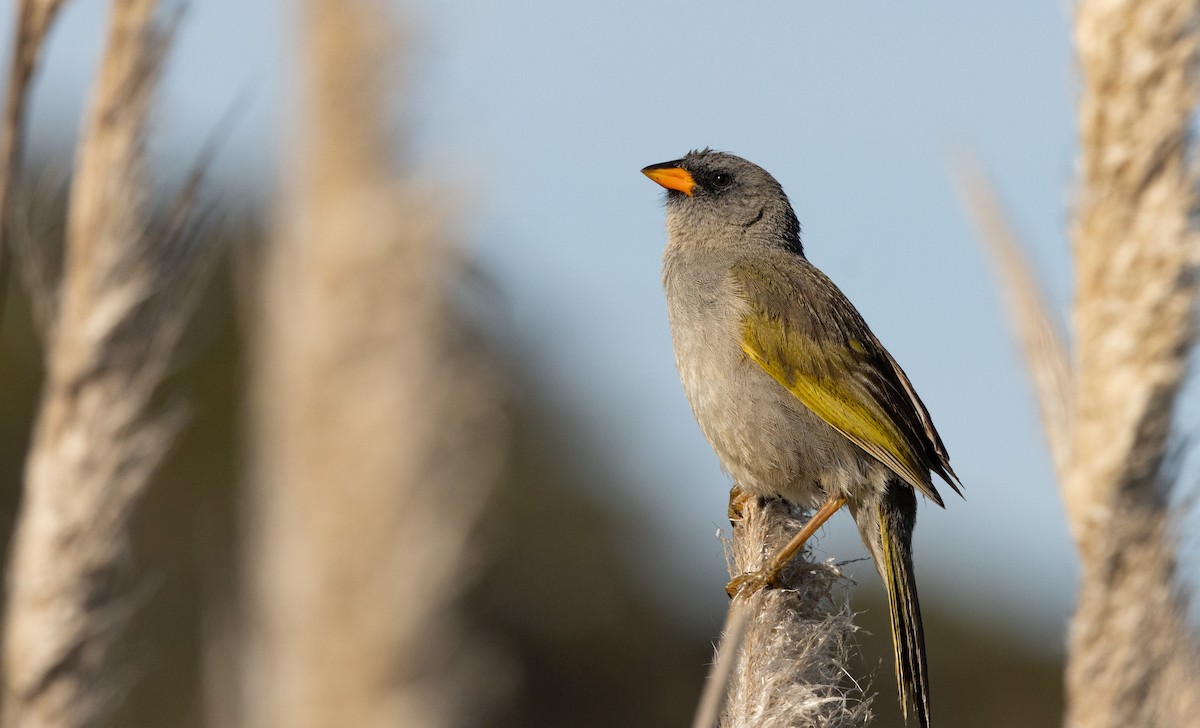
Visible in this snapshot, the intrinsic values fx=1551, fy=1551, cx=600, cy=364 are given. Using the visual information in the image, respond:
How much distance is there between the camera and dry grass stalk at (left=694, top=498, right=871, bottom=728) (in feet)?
9.52

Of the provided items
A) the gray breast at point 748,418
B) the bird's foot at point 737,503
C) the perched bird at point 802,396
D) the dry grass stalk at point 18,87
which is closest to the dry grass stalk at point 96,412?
the dry grass stalk at point 18,87

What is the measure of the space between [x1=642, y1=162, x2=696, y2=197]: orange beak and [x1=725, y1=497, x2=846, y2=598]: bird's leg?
6.21 feet

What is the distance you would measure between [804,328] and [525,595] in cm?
1298

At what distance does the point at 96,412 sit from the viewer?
93.0 inches

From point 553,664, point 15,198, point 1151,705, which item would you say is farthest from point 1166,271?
point 553,664

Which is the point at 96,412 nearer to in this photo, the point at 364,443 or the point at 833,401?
the point at 364,443

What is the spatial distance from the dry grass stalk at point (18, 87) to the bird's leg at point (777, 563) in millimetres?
1786

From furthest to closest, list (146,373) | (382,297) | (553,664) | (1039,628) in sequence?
(1039,628) < (553,664) < (146,373) < (382,297)

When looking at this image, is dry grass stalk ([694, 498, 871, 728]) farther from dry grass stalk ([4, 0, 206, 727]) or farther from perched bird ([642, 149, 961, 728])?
perched bird ([642, 149, 961, 728])

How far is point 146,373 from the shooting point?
2.37m

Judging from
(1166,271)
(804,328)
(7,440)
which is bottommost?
(7,440)

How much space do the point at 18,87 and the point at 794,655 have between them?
6.08 feet

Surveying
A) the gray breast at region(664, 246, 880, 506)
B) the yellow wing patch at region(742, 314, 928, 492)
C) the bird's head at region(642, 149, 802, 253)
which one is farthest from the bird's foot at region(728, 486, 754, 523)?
the bird's head at region(642, 149, 802, 253)

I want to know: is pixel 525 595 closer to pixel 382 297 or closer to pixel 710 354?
pixel 710 354
